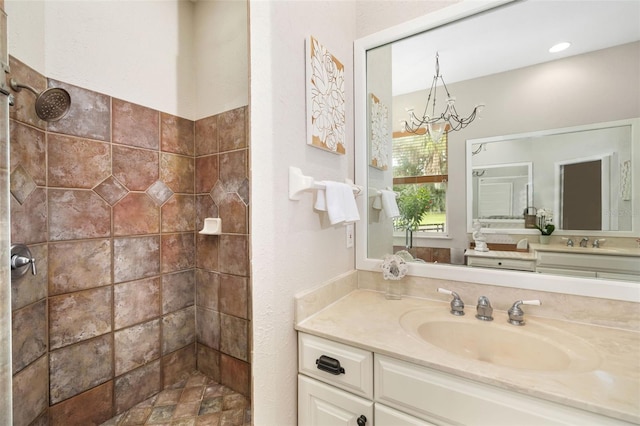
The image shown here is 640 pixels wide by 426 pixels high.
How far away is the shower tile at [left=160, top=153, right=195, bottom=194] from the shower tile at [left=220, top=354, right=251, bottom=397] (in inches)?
38.8

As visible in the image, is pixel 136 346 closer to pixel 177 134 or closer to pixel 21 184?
pixel 21 184

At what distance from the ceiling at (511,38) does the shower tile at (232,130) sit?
2.68 ft

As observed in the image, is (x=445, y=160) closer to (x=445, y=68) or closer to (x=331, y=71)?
(x=445, y=68)

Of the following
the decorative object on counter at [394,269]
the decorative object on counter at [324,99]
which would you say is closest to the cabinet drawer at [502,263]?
the decorative object on counter at [394,269]

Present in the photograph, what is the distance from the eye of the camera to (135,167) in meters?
1.26

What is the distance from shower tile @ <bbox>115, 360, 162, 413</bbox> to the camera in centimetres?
120

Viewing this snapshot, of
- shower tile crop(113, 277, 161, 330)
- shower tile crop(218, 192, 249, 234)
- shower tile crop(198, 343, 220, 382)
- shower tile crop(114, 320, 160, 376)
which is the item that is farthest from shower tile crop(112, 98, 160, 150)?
shower tile crop(198, 343, 220, 382)

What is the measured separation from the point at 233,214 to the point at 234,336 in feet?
2.19

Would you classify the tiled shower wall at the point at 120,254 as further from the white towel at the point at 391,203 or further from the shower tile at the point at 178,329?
the white towel at the point at 391,203

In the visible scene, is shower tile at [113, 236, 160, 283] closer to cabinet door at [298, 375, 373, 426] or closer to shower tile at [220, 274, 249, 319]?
shower tile at [220, 274, 249, 319]

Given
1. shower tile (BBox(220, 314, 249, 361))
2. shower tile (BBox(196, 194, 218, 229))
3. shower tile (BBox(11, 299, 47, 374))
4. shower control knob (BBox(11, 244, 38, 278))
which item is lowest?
shower tile (BBox(220, 314, 249, 361))

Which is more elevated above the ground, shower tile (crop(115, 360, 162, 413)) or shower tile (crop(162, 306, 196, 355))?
shower tile (crop(162, 306, 196, 355))

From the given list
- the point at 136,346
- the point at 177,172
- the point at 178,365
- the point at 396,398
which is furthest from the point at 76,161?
the point at 396,398

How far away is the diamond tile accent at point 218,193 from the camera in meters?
1.42
